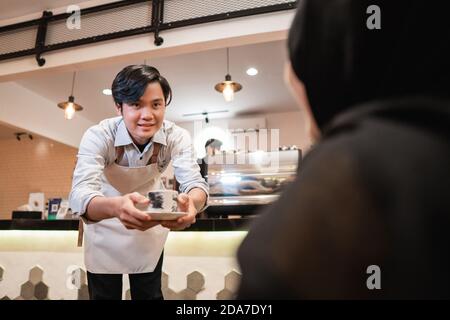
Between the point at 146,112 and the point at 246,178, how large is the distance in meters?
2.09

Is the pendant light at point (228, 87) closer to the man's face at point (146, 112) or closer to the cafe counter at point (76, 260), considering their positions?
the cafe counter at point (76, 260)

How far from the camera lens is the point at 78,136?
6.36m

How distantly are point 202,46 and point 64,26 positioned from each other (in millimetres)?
1454

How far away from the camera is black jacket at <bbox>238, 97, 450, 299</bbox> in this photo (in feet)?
1.05

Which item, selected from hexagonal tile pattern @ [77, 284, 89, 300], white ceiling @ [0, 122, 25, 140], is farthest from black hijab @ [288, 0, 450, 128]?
white ceiling @ [0, 122, 25, 140]

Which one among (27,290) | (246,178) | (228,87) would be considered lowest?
(27,290)

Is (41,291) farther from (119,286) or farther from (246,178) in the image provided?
(246,178)

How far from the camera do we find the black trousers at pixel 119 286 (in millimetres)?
1443

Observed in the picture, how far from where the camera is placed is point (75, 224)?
227 centimetres

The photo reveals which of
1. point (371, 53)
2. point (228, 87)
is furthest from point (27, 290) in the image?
point (371, 53)

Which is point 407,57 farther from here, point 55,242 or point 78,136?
point 78,136

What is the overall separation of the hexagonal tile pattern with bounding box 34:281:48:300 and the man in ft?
4.09

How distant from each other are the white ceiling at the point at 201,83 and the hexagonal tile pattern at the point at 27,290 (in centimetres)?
245

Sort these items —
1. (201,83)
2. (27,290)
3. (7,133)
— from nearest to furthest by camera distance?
(27,290) < (201,83) < (7,133)
